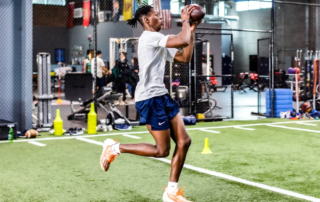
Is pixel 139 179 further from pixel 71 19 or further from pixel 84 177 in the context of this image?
pixel 71 19

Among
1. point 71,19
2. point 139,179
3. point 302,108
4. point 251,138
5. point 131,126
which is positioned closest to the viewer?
point 139,179

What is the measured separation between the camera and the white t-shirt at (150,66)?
12.1ft

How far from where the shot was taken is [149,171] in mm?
5098

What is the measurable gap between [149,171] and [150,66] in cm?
177

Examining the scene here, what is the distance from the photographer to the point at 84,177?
15.8 feet

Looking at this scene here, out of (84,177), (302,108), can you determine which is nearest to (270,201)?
(84,177)

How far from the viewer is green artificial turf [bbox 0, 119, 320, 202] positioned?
410 centimetres

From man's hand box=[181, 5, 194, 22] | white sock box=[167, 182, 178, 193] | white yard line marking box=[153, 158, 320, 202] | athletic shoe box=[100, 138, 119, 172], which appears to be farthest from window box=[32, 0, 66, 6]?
white sock box=[167, 182, 178, 193]

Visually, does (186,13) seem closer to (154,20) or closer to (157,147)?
(154,20)

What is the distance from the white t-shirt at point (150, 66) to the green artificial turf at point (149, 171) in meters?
0.98

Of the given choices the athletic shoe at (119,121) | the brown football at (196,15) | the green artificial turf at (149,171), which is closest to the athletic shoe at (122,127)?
the athletic shoe at (119,121)

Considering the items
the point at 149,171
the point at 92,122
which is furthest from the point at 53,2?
the point at 149,171

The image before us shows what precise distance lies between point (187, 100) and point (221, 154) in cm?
409

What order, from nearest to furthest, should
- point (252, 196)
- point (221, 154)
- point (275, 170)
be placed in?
point (252, 196) → point (275, 170) → point (221, 154)
